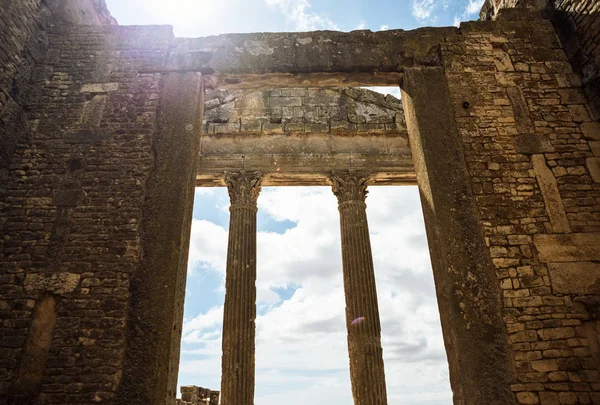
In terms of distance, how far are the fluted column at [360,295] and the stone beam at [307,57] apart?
4827 mm

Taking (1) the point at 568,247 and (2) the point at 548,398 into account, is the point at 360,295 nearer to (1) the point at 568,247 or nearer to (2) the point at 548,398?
(1) the point at 568,247

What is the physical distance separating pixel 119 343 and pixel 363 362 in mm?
5995

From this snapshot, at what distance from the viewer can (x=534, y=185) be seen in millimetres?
5348

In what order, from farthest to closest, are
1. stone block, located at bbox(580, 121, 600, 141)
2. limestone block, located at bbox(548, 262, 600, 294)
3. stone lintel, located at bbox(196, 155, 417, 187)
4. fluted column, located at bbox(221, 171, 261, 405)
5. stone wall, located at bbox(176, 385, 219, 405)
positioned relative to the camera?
stone lintel, located at bbox(196, 155, 417, 187) → stone wall, located at bbox(176, 385, 219, 405) → fluted column, located at bbox(221, 171, 261, 405) → stone block, located at bbox(580, 121, 600, 141) → limestone block, located at bbox(548, 262, 600, 294)

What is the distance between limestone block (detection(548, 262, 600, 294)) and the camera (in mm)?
4703

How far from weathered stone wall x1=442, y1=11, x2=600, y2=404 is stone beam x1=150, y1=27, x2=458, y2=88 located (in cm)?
60

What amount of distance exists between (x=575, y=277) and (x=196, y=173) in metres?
5.37

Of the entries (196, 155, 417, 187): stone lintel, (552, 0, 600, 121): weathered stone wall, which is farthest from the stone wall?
(552, 0, 600, 121): weathered stone wall

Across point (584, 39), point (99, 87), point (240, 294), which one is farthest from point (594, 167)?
point (99, 87)

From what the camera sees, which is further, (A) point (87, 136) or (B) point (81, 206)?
(A) point (87, 136)

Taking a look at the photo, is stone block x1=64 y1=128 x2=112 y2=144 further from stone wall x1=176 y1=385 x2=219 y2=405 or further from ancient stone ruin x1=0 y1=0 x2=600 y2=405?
stone wall x1=176 y1=385 x2=219 y2=405

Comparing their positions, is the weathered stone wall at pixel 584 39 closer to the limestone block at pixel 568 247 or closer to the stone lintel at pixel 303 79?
the limestone block at pixel 568 247

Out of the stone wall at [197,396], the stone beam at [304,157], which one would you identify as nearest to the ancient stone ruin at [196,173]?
the stone beam at [304,157]

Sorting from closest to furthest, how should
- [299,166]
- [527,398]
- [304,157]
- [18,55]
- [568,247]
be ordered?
[527,398] → [568,247] → [18,55] → [299,166] → [304,157]
